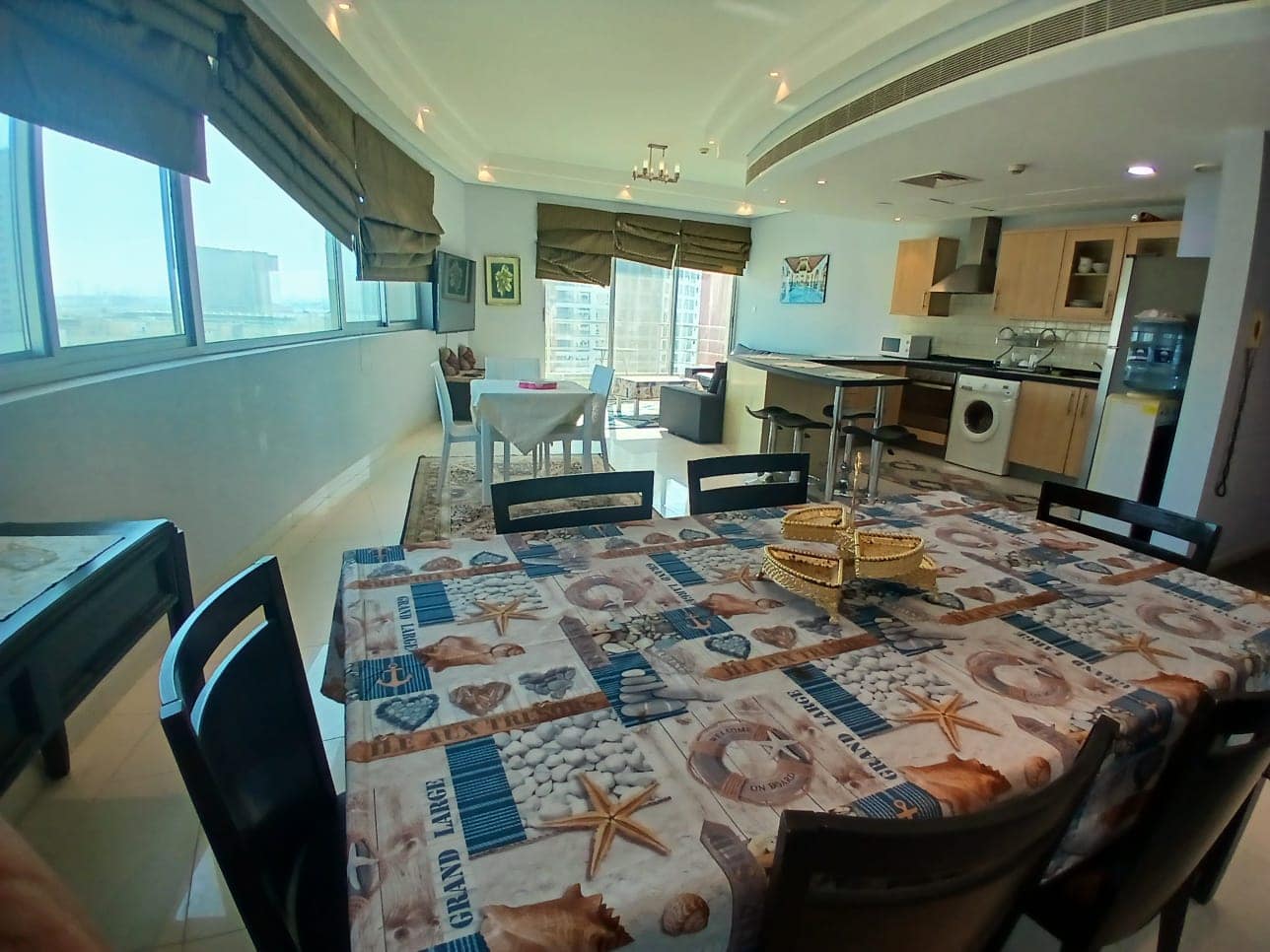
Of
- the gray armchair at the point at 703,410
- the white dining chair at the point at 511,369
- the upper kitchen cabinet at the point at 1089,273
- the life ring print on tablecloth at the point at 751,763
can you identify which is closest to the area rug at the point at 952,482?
the upper kitchen cabinet at the point at 1089,273

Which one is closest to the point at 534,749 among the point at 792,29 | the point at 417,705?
the point at 417,705

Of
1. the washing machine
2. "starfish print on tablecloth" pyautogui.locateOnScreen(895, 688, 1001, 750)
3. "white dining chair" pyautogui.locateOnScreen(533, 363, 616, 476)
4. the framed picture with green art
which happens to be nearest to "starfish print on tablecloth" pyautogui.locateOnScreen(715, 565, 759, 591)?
"starfish print on tablecloth" pyautogui.locateOnScreen(895, 688, 1001, 750)

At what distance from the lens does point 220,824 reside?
69 cm

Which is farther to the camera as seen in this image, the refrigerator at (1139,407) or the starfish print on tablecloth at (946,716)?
the refrigerator at (1139,407)

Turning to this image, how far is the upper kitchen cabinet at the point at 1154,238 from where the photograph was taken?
15.0 ft

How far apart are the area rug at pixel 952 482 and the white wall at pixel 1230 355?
4.10ft

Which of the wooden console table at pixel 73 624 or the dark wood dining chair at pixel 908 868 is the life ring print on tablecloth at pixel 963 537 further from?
the wooden console table at pixel 73 624

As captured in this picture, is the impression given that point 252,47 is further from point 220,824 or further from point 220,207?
point 220,824

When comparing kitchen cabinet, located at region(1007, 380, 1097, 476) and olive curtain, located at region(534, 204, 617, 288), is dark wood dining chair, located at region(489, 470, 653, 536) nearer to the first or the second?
kitchen cabinet, located at region(1007, 380, 1097, 476)

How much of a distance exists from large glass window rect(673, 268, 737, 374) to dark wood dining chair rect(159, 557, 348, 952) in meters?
8.16

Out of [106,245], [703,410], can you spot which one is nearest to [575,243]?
[703,410]

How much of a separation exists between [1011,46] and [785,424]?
90.9 inches

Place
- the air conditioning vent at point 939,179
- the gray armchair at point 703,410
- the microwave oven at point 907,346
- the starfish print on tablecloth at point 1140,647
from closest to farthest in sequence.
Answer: the starfish print on tablecloth at point 1140,647, the air conditioning vent at point 939,179, the gray armchair at point 703,410, the microwave oven at point 907,346

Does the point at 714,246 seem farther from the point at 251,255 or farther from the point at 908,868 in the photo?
the point at 908,868
